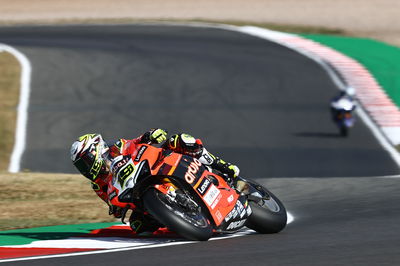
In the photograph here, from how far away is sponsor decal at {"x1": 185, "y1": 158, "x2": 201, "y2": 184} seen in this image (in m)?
8.08

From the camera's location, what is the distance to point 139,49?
26625 millimetres

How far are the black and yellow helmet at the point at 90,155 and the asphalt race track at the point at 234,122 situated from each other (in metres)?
1.28

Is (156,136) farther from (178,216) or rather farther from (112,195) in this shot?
(178,216)

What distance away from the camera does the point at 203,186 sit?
26.7 feet

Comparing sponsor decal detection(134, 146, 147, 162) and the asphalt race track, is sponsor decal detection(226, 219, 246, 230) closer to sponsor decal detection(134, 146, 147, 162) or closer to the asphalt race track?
the asphalt race track

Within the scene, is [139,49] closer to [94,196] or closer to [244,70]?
[244,70]

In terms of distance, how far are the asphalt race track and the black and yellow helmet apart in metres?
1.28

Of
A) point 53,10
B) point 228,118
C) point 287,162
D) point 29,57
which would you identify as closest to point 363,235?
point 287,162

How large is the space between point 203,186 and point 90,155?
1.22 m

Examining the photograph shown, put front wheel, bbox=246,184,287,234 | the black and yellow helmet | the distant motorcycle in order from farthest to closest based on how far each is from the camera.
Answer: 1. the distant motorcycle
2. front wheel, bbox=246,184,287,234
3. the black and yellow helmet

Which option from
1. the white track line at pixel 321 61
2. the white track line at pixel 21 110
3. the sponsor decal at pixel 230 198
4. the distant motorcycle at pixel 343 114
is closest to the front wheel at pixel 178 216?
the sponsor decal at pixel 230 198

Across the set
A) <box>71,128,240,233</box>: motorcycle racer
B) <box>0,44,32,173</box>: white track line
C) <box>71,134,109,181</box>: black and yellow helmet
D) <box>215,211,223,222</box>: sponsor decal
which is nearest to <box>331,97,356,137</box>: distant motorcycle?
<box>0,44,32,173</box>: white track line

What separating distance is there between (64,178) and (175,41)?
15086 millimetres

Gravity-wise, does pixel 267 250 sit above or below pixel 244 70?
above
